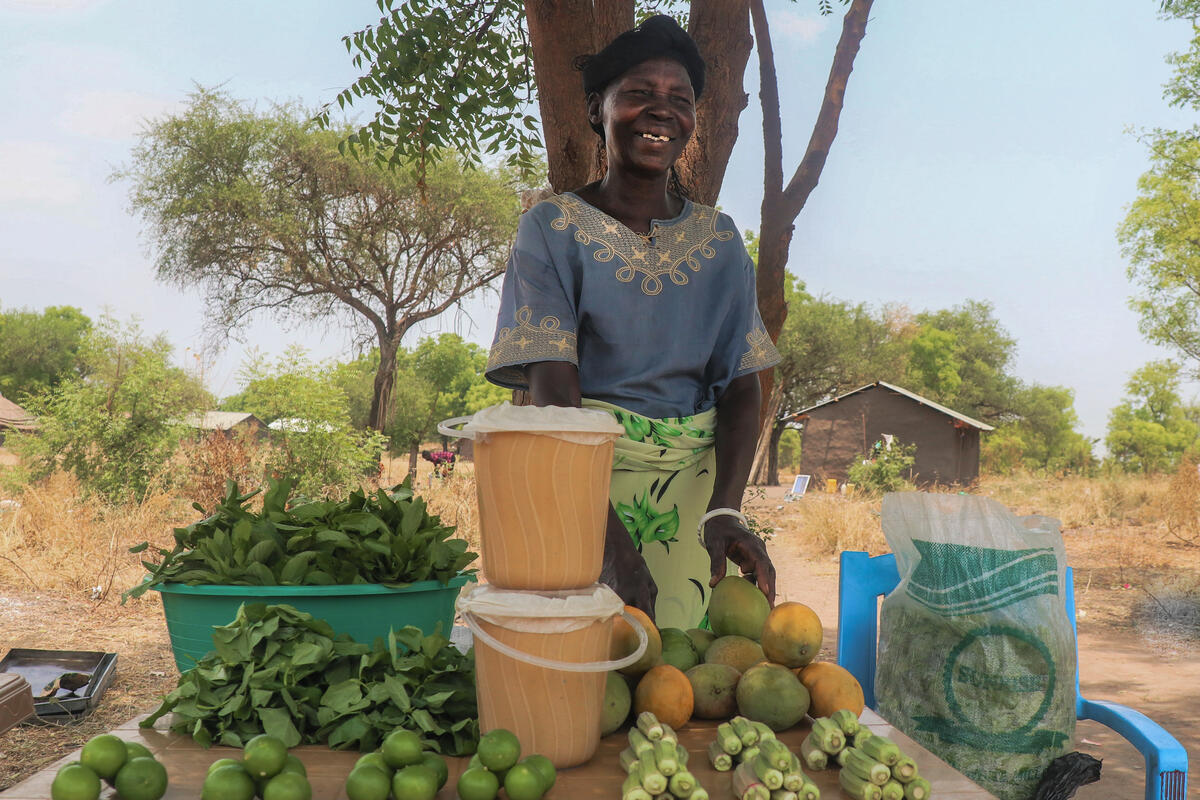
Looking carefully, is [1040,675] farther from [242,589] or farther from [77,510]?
[77,510]

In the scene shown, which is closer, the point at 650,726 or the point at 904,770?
the point at 904,770

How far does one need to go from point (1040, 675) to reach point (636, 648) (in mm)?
904

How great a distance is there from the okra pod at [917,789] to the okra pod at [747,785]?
0.17m

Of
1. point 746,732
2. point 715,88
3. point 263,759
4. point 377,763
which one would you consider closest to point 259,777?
point 263,759

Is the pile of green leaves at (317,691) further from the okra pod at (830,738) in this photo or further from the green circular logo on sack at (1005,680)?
the green circular logo on sack at (1005,680)

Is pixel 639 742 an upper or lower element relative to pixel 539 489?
lower

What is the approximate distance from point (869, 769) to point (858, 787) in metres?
0.03

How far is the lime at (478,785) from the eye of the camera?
3.28 ft

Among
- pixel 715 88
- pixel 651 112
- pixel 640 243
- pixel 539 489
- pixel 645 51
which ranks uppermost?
pixel 715 88

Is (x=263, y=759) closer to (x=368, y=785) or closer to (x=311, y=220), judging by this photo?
(x=368, y=785)

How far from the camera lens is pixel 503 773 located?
1033 mm

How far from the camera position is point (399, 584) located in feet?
5.57

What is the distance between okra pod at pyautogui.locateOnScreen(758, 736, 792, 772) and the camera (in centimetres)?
102

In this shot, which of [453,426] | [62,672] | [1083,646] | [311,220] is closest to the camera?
[453,426]
